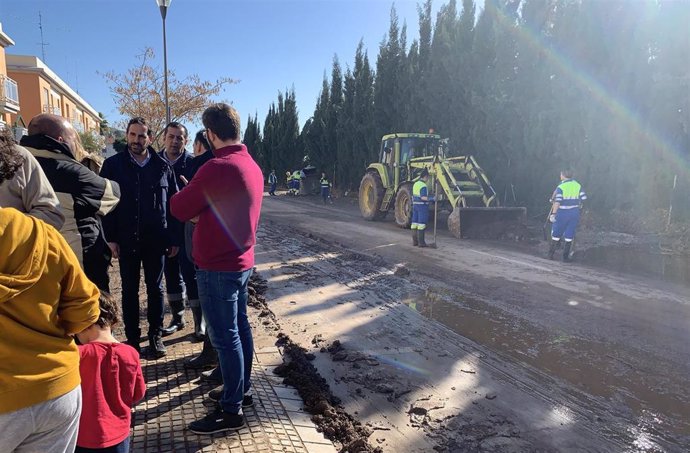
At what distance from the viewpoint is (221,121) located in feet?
9.20

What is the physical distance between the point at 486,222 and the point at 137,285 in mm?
9362

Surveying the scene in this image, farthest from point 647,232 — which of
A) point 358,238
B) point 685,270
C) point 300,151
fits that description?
point 300,151

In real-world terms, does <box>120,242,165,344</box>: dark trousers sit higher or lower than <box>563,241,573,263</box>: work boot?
higher

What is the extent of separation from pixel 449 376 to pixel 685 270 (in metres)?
6.88

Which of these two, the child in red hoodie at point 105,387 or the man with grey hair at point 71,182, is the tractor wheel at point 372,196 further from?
the child in red hoodie at point 105,387

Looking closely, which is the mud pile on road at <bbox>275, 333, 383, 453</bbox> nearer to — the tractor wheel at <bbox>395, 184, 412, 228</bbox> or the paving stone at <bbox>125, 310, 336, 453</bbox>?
the paving stone at <bbox>125, 310, 336, 453</bbox>

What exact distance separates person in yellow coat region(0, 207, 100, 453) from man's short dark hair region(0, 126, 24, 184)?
0.31 meters

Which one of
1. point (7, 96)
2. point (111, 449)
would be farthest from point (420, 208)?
point (7, 96)

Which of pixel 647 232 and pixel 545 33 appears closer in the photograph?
pixel 647 232

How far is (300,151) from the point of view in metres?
41.0

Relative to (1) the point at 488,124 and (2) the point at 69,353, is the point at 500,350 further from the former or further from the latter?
(1) the point at 488,124

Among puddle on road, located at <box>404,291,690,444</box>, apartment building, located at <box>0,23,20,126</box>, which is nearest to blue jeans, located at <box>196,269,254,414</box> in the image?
puddle on road, located at <box>404,291,690,444</box>

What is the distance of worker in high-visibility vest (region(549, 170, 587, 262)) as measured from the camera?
9078 millimetres

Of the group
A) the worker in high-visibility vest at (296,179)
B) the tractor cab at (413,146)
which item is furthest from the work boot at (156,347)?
the worker in high-visibility vest at (296,179)
